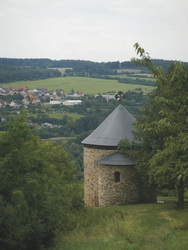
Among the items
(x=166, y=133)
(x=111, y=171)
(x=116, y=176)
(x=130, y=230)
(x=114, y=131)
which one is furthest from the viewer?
(x=114, y=131)

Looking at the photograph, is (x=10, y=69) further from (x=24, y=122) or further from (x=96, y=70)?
(x=24, y=122)

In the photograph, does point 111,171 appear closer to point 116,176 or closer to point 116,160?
point 116,176

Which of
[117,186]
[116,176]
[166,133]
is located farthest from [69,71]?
[166,133]

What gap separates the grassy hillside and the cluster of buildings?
10380cm

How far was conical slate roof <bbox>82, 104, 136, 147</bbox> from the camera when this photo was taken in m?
25.5

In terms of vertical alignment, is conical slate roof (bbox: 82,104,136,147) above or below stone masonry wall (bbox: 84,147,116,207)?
above

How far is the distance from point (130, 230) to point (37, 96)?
404 feet

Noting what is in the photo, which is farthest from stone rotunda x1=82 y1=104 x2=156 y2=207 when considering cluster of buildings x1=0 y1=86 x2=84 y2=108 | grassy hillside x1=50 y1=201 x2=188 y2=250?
cluster of buildings x1=0 y1=86 x2=84 y2=108

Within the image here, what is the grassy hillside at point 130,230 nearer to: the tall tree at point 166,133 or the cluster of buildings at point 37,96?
the tall tree at point 166,133

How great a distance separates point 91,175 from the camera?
1043 inches

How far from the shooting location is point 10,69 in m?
178

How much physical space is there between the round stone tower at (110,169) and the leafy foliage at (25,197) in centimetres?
624

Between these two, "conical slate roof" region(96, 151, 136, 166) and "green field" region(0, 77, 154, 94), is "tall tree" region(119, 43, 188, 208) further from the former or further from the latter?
"green field" region(0, 77, 154, 94)

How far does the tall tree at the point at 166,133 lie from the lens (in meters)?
10.7
